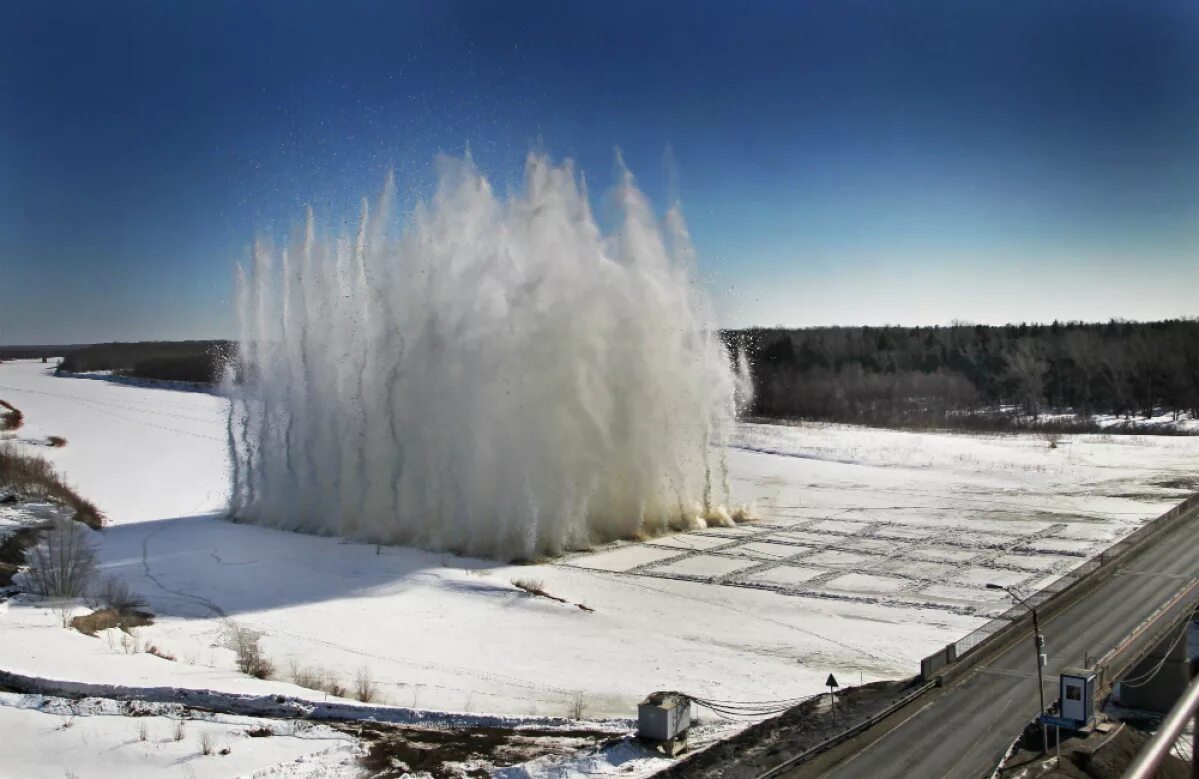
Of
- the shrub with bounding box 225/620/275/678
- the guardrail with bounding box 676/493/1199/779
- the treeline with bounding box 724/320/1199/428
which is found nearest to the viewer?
the guardrail with bounding box 676/493/1199/779

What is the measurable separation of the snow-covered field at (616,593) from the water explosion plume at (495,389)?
2.77m

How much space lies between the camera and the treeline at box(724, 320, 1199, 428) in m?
113

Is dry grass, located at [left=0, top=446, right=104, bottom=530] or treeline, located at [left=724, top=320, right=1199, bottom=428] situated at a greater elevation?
treeline, located at [left=724, top=320, right=1199, bottom=428]

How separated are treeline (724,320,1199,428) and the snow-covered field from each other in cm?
4877

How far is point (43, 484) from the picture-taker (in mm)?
53594

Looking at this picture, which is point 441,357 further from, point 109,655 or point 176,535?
point 109,655

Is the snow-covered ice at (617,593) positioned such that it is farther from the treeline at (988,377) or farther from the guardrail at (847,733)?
the treeline at (988,377)

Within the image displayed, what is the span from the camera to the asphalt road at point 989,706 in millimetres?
18859

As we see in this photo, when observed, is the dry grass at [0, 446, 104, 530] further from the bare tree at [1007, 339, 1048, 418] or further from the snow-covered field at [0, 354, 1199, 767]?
the bare tree at [1007, 339, 1048, 418]

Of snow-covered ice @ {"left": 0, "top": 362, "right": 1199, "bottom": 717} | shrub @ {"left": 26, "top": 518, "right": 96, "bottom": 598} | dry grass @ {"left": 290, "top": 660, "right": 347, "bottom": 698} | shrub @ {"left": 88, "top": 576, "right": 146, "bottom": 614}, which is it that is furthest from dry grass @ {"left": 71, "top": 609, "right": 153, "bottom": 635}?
dry grass @ {"left": 290, "top": 660, "right": 347, "bottom": 698}

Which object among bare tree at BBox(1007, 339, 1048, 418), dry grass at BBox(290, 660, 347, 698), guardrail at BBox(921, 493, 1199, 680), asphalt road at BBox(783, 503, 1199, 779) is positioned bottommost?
dry grass at BBox(290, 660, 347, 698)

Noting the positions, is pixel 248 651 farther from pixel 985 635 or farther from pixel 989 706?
pixel 985 635

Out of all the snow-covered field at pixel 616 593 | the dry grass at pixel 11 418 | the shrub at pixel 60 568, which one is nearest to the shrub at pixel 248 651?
the snow-covered field at pixel 616 593

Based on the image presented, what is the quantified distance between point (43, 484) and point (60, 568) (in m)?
22.2
